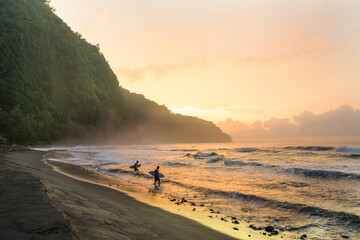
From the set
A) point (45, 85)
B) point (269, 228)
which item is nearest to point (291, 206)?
point (269, 228)

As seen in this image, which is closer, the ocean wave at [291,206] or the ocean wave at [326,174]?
the ocean wave at [291,206]

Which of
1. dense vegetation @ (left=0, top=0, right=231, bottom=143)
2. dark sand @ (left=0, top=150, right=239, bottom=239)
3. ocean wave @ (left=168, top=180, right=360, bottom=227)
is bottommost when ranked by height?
ocean wave @ (left=168, top=180, right=360, bottom=227)

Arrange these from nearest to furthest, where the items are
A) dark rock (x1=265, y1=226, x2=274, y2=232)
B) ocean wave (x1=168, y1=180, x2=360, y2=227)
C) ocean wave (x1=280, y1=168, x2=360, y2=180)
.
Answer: dark rock (x1=265, y1=226, x2=274, y2=232), ocean wave (x1=168, y1=180, x2=360, y2=227), ocean wave (x1=280, y1=168, x2=360, y2=180)

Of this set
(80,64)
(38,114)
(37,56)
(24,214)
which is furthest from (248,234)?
(80,64)

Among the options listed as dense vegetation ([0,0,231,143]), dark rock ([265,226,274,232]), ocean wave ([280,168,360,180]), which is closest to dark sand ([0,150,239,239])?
dark rock ([265,226,274,232])

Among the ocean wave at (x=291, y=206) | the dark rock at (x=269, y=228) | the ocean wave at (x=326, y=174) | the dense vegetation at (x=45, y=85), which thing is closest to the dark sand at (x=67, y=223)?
the dark rock at (x=269, y=228)

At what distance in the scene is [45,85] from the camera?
Answer: 10344cm

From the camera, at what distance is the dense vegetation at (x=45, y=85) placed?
85000mm

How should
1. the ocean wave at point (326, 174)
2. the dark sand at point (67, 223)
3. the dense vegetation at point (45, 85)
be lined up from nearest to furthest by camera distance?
the dark sand at point (67, 223) < the ocean wave at point (326, 174) < the dense vegetation at point (45, 85)

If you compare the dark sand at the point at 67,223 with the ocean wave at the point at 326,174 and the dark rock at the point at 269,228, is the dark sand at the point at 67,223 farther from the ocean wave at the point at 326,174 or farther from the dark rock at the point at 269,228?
the ocean wave at the point at 326,174

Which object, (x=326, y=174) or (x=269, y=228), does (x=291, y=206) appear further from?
(x=326, y=174)

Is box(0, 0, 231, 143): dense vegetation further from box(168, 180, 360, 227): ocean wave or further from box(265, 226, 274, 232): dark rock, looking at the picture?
box(265, 226, 274, 232): dark rock

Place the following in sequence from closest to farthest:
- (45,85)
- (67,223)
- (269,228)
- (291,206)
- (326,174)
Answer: (67,223)
(269,228)
(291,206)
(326,174)
(45,85)

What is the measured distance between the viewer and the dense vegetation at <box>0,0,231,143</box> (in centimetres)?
8500
